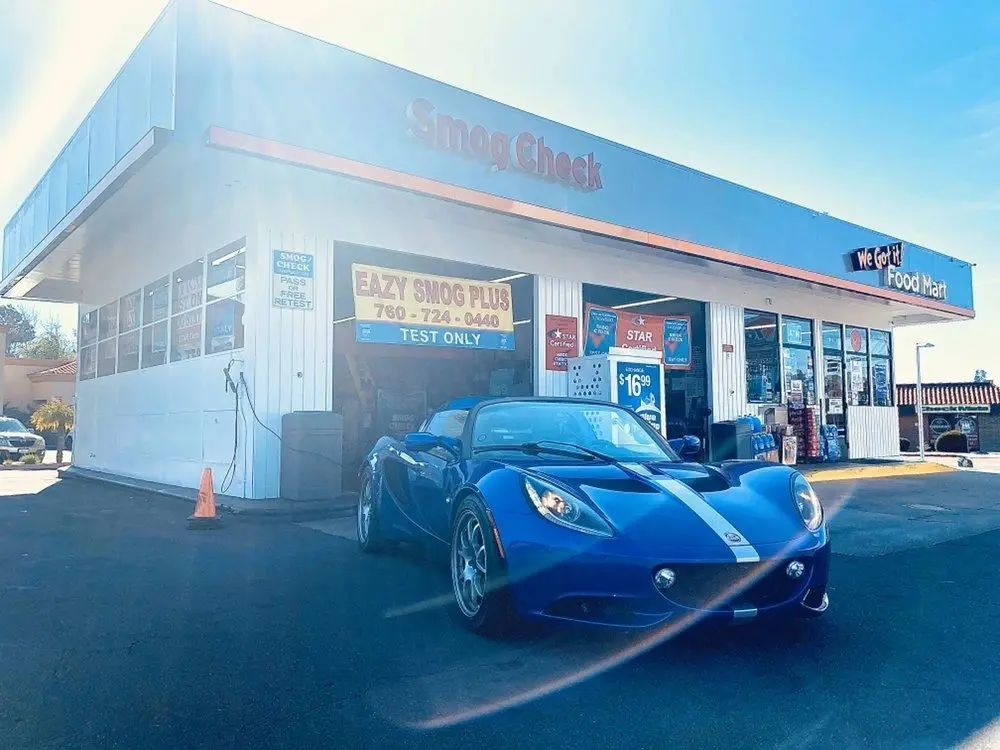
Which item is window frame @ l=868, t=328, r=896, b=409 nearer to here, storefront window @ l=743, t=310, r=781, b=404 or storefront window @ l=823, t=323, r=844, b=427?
storefront window @ l=823, t=323, r=844, b=427

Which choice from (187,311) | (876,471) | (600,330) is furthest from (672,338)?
(187,311)

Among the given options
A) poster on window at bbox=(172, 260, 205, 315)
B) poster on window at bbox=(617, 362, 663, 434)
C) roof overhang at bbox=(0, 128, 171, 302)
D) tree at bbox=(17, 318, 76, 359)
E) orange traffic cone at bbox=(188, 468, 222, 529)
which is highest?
tree at bbox=(17, 318, 76, 359)

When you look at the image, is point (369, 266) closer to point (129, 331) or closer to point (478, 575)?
point (129, 331)

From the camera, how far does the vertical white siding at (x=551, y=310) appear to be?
13.2 m

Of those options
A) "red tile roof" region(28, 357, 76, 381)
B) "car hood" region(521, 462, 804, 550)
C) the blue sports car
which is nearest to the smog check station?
the blue sports car

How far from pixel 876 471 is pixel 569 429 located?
40.8 feet

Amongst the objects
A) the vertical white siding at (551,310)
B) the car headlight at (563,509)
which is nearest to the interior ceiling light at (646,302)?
the vertical white siding at (551,310)

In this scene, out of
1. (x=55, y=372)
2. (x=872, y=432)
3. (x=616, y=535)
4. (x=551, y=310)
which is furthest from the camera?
(x=55, y=372)

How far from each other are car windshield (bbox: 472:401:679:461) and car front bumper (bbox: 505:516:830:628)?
1.33 meters

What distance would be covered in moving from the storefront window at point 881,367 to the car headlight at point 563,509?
1897cm

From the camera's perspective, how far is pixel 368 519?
646cm

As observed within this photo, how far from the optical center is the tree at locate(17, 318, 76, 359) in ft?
242

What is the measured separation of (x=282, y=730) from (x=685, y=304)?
14.4m

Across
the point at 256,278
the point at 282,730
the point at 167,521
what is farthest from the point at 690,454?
the point at 256,278
